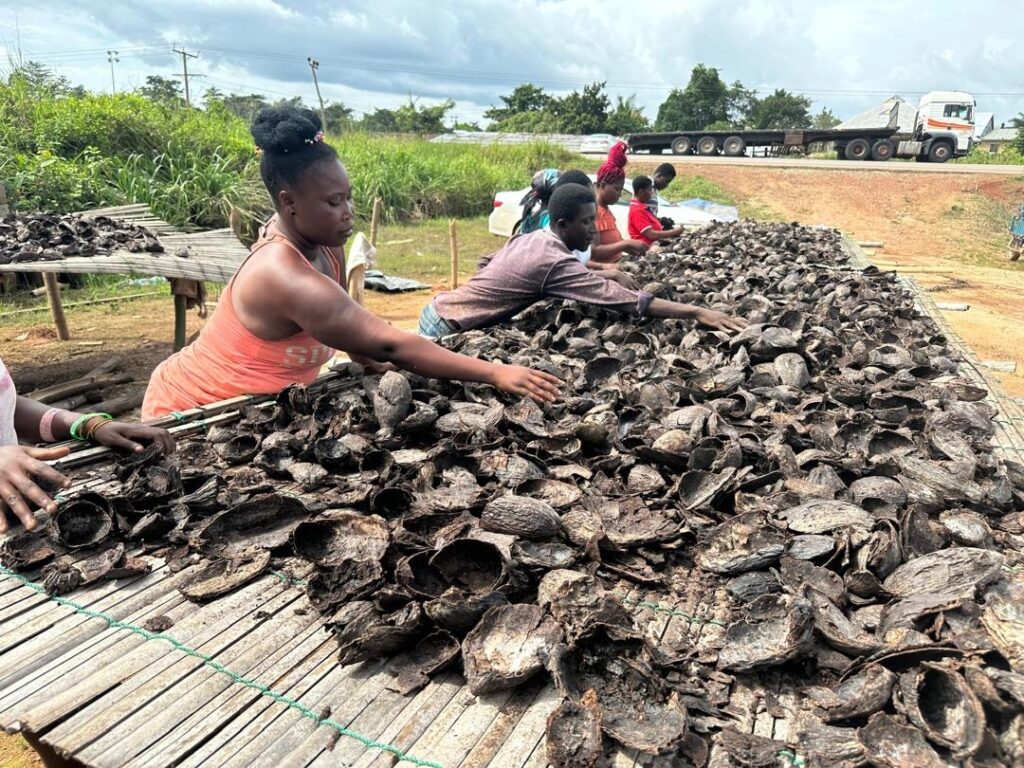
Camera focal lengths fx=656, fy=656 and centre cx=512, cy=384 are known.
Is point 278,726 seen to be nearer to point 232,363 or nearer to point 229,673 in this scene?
point 229,673

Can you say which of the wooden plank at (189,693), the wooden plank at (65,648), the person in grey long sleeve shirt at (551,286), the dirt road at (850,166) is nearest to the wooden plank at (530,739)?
the wooden plank at (189,693)

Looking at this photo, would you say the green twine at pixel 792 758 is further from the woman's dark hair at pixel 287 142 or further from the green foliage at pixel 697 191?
the green foliage at pixel 697 191

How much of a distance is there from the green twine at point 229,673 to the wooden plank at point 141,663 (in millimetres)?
21

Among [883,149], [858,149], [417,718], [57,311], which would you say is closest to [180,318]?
[57,311]

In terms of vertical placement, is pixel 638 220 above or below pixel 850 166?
below

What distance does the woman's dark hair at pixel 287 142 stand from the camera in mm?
2395

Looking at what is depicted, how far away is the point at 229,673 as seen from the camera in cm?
132

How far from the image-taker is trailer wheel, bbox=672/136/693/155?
28.8m

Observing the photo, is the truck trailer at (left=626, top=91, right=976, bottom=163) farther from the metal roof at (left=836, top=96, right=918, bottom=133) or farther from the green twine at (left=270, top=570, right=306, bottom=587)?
the green twine at (left=270, top=570, right=306, bottom=587)

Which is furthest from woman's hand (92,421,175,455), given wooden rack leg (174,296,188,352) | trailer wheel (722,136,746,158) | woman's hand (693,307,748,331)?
trailer wheel (722,136,746,158)

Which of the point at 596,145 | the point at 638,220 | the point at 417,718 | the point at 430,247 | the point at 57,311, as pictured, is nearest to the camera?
the point at 417,718

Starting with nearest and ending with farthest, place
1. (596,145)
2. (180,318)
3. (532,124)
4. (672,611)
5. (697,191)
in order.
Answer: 1. (672,611)
2. (180,318)
3. (697,191)
4. (596,145)
5. (532,124)

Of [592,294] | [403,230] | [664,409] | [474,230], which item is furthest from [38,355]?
[474,230]

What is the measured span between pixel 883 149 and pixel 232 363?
100 feet
